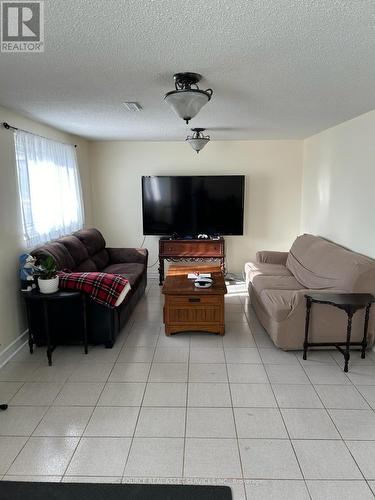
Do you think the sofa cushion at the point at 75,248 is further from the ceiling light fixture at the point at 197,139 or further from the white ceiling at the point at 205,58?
the ceiling light fixture at the point at 197,139

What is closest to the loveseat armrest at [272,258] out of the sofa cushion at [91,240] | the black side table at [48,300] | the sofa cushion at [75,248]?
the sofa cushion at [91,240]

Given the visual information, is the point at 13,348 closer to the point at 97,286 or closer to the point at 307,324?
the point at 97,286

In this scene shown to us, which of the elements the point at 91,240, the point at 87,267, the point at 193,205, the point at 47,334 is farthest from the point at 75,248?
the point at 193,205

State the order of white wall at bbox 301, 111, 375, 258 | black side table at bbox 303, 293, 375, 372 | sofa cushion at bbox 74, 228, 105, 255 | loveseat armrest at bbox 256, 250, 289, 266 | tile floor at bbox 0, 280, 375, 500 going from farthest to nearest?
loveseat armrest at bbox 256, 250, 289, 266
sofa cushion at bbox 74, 228, 105, 255
white wall at bbox 301, 111, 375, 258
black side table at bbox 303, 293, 375, 372
tile floor at bbox 0, 280, 375, 500

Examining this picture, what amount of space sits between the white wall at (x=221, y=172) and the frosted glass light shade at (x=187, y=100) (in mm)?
3519

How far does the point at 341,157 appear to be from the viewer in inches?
162

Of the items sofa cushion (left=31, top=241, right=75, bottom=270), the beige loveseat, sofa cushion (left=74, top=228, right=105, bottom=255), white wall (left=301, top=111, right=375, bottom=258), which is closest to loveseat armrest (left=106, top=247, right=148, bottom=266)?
sofa cushion (left=74, top=228, right=105, bottom=255)

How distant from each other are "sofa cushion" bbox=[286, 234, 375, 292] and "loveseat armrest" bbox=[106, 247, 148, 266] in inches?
83.2

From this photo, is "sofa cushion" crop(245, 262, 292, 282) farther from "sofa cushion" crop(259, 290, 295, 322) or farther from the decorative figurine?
the decorative figurine

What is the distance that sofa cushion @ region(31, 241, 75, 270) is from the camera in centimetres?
348

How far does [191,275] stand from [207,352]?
1.11 m

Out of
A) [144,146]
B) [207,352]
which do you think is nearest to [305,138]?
[144,146]

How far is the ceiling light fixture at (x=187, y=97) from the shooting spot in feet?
6.96

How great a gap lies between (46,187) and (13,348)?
1.82 m
